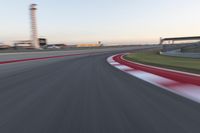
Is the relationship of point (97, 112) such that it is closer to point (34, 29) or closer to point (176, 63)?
point (176, 63)

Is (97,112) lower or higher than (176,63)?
higher

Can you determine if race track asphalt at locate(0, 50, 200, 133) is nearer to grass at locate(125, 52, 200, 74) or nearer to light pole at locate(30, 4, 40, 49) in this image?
grass at locate(125, 52, 200, 74)

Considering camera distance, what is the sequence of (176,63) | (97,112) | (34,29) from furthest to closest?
(34,29), (176,63), (97,112)

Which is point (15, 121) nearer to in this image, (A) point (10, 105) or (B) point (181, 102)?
(A) point (10, 105)

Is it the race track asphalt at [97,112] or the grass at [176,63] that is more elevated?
the race track asphalt at [97,112]

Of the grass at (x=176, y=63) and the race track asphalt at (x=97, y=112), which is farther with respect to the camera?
the grass at (x=176, y=63)

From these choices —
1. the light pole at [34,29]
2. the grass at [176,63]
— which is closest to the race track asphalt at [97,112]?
Result: the grass at [176,63]

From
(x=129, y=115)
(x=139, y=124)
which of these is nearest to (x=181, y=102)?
(x=129, y=115)

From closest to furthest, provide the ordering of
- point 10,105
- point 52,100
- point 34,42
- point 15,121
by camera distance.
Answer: point 15,121 → point 10,105 → point 52,100 → point 34,42

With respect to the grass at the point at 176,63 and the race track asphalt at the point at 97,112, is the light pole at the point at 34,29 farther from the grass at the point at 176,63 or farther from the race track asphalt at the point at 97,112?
the race track asphalt at the point at 97,112

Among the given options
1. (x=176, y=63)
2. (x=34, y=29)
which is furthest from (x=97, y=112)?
(x=34, y=29)

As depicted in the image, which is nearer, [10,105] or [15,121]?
[15,121]

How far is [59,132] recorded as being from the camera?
3.85 metres

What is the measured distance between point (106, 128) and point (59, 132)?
2.00 feet
